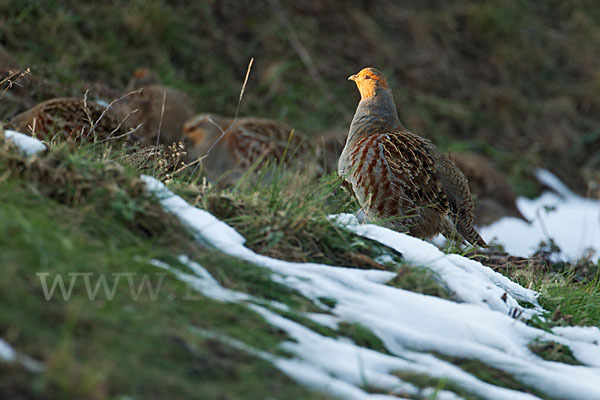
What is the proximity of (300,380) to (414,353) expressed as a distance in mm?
508

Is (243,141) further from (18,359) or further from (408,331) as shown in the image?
(18,359)

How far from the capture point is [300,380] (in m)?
1.87

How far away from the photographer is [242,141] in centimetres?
617

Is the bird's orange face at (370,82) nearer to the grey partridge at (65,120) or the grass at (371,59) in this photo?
the grey partridge at (65,120)

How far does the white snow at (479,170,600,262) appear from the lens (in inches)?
237

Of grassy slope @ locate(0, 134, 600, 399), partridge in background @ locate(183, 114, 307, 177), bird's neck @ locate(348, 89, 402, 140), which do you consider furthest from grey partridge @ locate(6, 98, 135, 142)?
grassy slope @ locate(0, 134, 600, 399)

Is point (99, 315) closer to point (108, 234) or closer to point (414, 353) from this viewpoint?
point (108, 234)

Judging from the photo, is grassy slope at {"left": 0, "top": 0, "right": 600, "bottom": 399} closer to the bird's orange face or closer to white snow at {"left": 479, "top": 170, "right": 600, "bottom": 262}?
white snow at {"left": 479, "top": 170, "right": 600, "bottom": 262}

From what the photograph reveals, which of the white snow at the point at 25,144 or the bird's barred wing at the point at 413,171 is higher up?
the bird's barred wing at the point at 413,171

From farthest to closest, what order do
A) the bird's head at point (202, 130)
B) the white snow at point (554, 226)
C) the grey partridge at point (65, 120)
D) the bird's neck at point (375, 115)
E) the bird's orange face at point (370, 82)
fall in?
the bird's head at point (202, 130)
the white snow at point (554, 226)
the grey partridge at point (65, 120)
the bird's orange face at point (370, 82)
the bird's neck at point (375, 115)

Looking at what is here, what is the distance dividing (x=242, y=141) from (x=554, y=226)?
3.36 m

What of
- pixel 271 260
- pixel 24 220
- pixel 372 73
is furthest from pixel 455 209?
pixel 24 220

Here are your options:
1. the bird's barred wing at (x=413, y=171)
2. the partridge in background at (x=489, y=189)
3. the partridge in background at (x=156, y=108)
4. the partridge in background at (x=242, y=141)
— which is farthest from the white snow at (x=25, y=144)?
the partridge in background at (x=489, y=189)

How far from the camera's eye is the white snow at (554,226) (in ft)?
19.7
